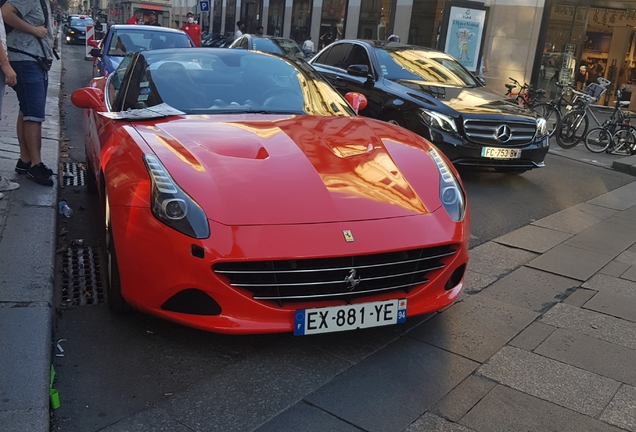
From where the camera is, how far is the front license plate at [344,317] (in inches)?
120

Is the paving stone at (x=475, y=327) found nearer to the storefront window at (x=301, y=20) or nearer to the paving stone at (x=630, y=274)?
the paving stone at (x=630, y=274)

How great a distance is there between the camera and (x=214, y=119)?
164 inches

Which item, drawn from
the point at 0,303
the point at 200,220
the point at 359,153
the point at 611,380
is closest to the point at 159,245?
the point at 200,220

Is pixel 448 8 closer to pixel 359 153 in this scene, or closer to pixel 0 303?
pixel 359 153

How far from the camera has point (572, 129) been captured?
37.1ft

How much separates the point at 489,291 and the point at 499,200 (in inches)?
112

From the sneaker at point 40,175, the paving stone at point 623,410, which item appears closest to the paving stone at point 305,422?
the paving stone at point 623,410

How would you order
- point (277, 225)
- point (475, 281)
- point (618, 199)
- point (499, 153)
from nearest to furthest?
point (277, 225) < point (475, 281) < point (499, 153) < point (618, 199)

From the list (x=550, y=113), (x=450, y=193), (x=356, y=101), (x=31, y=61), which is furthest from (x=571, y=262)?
(x=550, y=113)

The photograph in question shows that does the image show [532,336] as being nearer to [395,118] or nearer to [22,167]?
[22,167]

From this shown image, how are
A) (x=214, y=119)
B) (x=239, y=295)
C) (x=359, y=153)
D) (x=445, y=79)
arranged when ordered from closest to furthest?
(x=239, y=295), (x=359, y=153), (x=214, y=119), (x=445, y=79)

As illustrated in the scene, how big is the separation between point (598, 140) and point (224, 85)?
27.4 feet

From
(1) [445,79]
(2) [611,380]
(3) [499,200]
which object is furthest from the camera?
(1) [445,79]

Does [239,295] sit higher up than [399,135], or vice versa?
[399,135]
